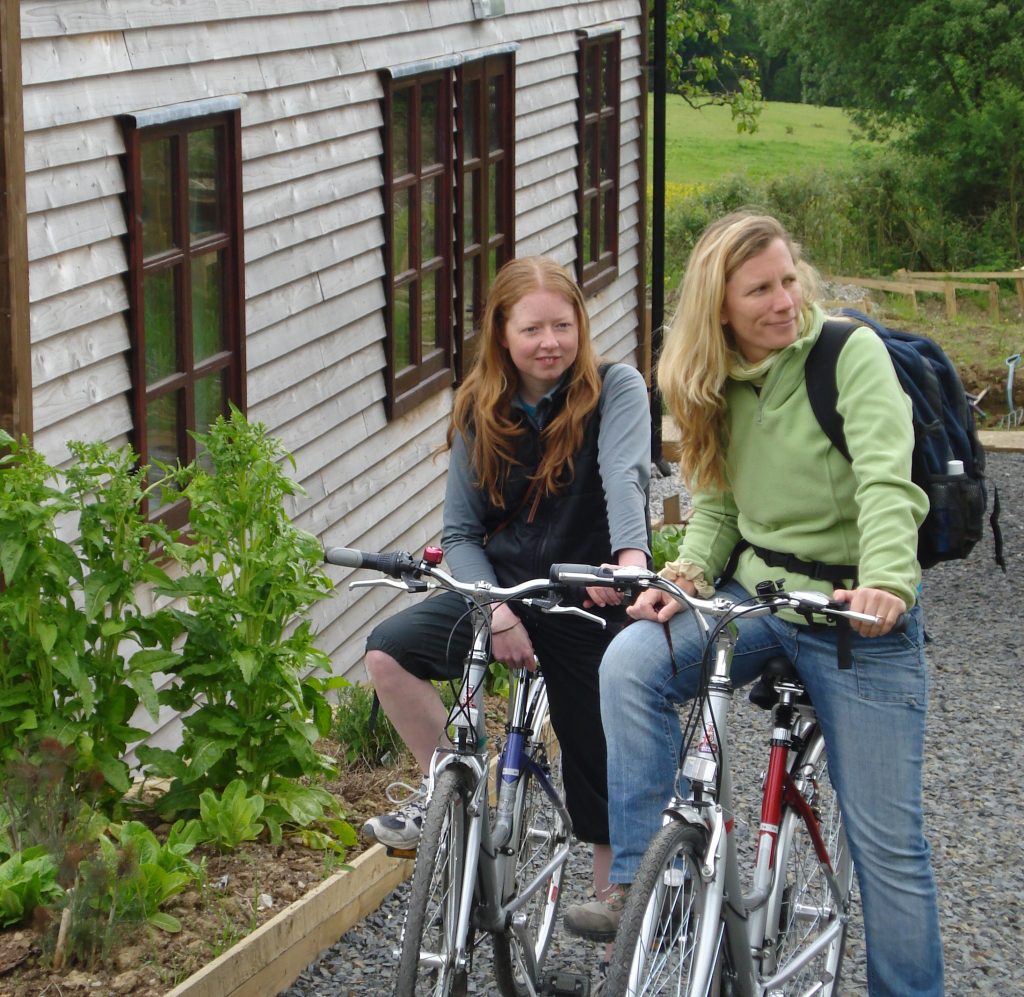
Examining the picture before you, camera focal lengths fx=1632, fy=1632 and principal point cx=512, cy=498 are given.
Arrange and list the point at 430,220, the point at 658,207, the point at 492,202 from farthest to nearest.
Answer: the point at 658,207
the point at 492,202
the point at 430,220

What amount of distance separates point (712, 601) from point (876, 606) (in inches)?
12.6

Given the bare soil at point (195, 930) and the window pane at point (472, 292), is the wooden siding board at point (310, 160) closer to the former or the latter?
the window pane at point (472, 292)

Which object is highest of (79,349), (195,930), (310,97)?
(310,97)

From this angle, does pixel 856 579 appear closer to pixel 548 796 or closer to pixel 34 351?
pixel 548 796

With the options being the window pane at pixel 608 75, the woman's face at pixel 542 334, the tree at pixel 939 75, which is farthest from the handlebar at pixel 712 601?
the tree at pixel 939 75

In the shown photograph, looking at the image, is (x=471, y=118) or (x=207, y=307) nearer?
(x=207, y=307)

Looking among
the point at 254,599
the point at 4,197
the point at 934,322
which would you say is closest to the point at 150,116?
the point at 4,197

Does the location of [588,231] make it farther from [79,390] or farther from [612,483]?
[612,483]

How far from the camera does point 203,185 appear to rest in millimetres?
6391

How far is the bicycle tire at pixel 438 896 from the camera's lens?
3275 millimetres

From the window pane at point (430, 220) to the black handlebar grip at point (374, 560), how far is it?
18.6ft

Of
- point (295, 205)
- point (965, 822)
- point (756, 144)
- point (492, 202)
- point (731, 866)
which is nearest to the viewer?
point (731, 866)

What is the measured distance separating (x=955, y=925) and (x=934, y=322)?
22.3m

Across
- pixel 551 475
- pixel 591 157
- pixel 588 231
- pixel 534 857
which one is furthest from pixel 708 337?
pixel 591 157
